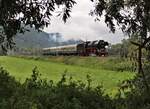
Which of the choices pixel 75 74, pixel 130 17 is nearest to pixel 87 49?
pixel 75 74

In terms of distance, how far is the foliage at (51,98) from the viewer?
14.7 metres

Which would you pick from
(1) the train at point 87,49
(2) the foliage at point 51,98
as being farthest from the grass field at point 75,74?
(2) the foliage at point 51,98

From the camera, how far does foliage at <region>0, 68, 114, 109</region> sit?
1468cm

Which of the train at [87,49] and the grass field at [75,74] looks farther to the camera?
the train at [87,49]

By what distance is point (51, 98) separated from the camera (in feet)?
52.9

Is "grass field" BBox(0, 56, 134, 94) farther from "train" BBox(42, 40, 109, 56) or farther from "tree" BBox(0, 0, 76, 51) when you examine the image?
"tree" BBox(0, 0, 76, 51)

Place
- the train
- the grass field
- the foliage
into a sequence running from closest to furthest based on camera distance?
the foliage < the grass field < the train

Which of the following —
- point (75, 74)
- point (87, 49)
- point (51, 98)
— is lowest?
point (75, 74)

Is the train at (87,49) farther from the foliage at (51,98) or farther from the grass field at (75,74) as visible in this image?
the foliage at (51,98)

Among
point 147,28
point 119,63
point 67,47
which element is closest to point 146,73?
point 147,28

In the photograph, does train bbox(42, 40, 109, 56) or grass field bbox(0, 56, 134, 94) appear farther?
train bbox(42, 40, 109, 56)

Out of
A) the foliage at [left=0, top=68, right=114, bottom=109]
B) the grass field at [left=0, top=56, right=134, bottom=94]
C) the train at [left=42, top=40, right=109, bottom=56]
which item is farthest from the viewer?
the train at [left=42, top=40, right=109, bottom=56]

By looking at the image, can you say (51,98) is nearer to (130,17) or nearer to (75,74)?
(130,17)

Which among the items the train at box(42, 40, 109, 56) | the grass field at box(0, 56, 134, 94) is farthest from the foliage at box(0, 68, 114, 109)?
the train at box(42, 40, 109, 56)
